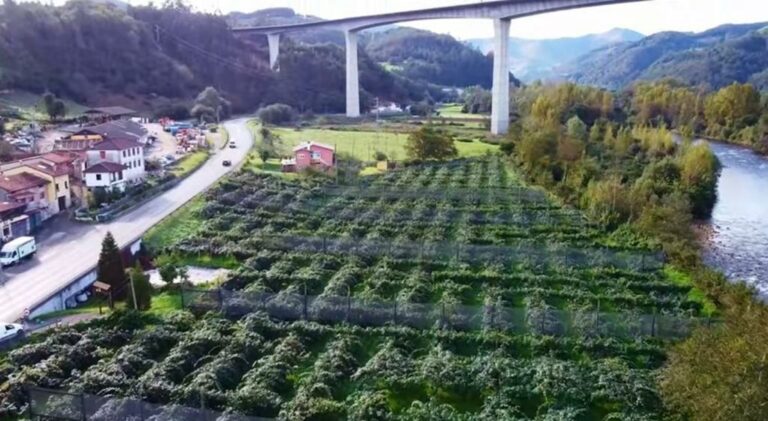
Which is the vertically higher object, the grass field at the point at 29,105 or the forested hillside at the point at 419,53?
the forested hillside at the point at 419,53

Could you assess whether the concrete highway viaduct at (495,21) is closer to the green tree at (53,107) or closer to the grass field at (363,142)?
the grass field at (363,142)

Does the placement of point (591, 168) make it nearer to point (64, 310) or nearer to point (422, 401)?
point (422, 401)

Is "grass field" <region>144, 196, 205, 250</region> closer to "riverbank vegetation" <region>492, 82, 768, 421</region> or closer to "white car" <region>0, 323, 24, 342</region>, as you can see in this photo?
"white car" <region>0, 323, 24, 342</region>

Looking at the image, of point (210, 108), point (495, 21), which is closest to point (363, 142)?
point (495, 21)

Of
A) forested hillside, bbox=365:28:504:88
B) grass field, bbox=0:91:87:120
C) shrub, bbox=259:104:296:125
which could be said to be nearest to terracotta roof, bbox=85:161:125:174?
grass field, bbox=0:91:87:120

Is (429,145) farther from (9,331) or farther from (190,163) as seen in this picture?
(9,331)

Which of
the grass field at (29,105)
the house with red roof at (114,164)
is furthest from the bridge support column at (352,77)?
the house with red roof at (114,164)

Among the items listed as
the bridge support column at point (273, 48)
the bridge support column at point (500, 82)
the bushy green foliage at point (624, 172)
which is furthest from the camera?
the bridge support column at point (273, 48)
